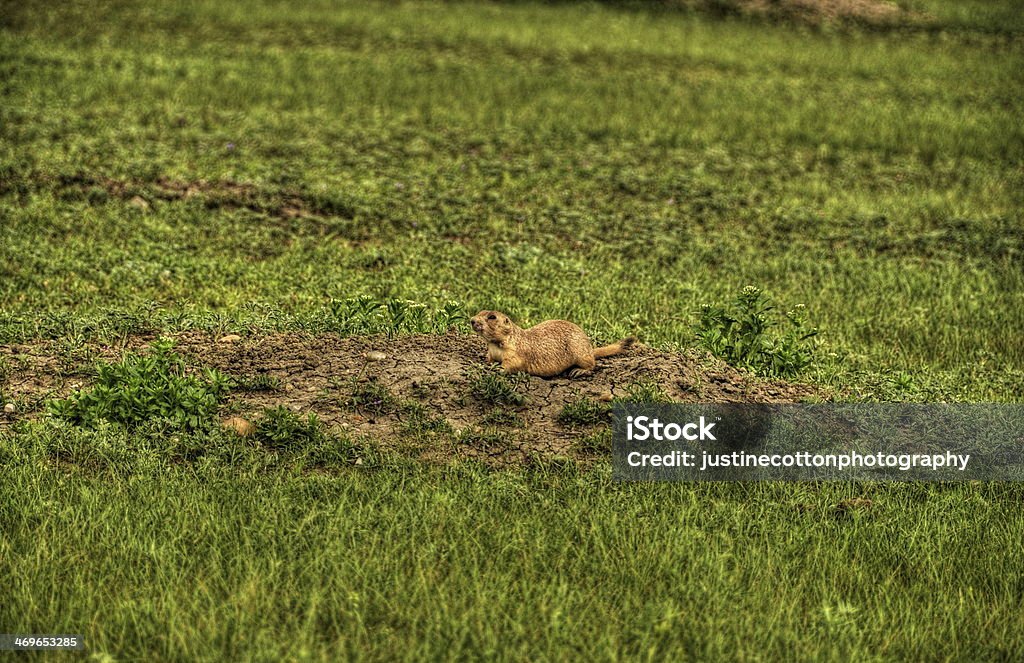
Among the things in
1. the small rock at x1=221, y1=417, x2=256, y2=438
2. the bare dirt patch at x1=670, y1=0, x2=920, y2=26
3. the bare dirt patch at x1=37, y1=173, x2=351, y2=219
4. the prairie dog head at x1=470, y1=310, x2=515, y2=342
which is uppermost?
the bare dirt patch at x1=670, y1=0, x2=920, y2=26

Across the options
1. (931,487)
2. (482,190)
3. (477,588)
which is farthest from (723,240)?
(477,588)

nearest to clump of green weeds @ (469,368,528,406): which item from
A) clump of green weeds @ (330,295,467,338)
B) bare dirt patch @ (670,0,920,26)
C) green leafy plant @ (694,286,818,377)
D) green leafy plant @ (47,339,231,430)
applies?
clump of green weeds @ (330,295,467,338)

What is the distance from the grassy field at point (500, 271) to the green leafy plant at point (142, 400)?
0.11m

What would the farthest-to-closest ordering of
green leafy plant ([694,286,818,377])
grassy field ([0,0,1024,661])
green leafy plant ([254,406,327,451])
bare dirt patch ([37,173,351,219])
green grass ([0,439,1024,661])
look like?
bare dirt patch ([37,173,351,219]), green leafy plant ([694,286,818,377]), green leafy plant ([254,406,327,451]), grassy field ([0,0,1024,661]), green grass ([0,439,1024,661])

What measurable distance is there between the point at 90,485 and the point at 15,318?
2814 mm

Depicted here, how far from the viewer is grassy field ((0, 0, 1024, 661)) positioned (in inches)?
181

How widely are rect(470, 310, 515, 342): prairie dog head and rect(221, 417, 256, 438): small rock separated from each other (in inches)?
52.2

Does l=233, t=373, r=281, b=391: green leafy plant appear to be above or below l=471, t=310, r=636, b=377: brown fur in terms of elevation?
below

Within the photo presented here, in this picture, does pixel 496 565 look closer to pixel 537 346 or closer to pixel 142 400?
pixel 537 346

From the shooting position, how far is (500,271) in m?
9.49

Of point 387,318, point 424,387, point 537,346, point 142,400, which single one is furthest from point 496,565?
point 387,318

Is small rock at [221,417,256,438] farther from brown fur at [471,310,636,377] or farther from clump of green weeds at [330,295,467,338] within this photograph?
brown fur at [471,310,636,377]

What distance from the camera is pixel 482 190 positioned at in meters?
11.6

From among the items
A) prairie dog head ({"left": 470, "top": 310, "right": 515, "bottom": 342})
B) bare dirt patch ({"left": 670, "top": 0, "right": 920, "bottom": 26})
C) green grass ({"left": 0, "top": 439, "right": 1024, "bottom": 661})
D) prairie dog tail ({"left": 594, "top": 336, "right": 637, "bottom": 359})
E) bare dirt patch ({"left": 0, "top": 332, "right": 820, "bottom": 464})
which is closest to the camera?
green grass ({"left": 0, "top": 439, "right": 1024, "bottom": 661})
